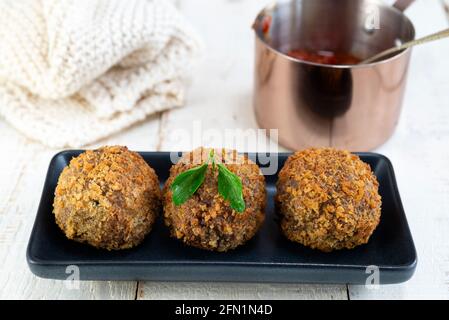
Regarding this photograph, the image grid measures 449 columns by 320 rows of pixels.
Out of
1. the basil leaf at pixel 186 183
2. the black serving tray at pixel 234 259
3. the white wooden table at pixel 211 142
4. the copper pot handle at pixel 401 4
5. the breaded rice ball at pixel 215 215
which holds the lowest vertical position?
the white wooden table at pixel 211 142

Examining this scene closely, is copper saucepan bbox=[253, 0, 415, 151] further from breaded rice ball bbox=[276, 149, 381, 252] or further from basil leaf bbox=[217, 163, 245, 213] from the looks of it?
basil leaf bbox=[217, 163, 245, 213]

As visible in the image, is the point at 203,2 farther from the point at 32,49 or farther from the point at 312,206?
the point at 312,206

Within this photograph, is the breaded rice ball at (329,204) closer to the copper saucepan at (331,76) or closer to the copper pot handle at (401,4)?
the copper saucepan at (331,76)

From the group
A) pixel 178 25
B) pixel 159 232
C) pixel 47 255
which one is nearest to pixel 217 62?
pixel 178 25

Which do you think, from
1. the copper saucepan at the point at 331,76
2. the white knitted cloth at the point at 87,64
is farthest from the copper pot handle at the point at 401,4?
the white knitted cloth at the point at 87,64

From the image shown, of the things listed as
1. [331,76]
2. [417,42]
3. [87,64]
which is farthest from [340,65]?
[87,64]

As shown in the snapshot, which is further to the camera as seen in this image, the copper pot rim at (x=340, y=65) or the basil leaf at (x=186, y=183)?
the copper pot rim at (x=340, y=65)

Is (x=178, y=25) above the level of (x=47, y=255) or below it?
above
